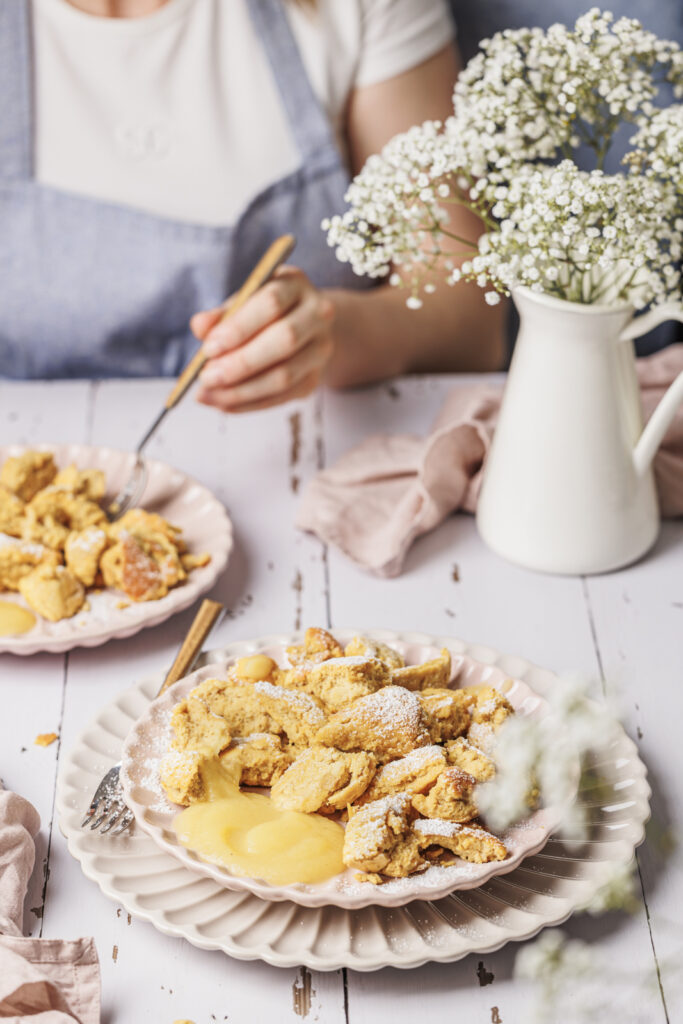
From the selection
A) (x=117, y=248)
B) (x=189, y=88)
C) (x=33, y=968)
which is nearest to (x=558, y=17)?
(x=189, y=88)

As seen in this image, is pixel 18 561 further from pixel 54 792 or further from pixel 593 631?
pixel 593 631

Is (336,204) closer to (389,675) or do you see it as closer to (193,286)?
(193,286)

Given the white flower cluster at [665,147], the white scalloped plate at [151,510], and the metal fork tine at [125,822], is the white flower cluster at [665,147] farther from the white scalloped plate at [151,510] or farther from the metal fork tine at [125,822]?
the metal fork tine at [125,822]

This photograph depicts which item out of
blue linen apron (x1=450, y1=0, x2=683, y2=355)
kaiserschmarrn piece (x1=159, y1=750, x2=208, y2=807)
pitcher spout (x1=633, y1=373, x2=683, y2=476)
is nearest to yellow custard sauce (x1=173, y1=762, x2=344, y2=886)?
kaiserschmarrn piece (x1=159, y1=750, x2=208, y2=807)

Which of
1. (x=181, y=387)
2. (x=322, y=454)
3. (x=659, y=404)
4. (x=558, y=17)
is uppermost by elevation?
(x=558, y=17)

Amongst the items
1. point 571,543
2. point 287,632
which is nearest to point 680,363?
point 571,543

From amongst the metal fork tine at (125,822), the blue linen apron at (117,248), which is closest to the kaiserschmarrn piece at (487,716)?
the metal fork tine at (125,822)
